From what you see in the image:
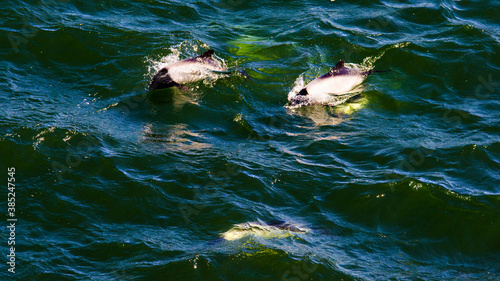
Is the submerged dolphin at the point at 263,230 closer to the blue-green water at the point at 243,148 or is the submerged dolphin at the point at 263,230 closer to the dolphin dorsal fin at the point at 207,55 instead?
the blue-green water at the point at 243,148

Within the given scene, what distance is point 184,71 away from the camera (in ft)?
31.7

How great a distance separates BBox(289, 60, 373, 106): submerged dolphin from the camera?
946 cm

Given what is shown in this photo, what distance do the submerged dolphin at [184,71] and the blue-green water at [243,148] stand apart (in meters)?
0.17

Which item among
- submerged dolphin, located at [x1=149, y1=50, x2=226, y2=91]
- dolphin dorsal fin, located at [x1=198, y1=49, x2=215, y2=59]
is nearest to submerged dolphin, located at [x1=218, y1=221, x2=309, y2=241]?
submerged dolphin, located at [x1=149, y1=50, x2=226, y2=91]

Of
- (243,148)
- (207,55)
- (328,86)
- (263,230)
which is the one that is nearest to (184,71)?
(207,55)

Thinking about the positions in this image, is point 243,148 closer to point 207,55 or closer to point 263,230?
point 263,230

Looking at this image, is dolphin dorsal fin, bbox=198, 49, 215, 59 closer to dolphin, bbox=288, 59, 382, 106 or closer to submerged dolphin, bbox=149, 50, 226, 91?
submerged dolphin, bbox=149, 50, 226, 91

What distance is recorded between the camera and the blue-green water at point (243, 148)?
6.17 meters

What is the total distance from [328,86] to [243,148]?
2.25 meters

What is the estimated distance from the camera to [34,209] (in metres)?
6.55

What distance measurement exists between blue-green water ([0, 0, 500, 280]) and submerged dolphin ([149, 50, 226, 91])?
0.57 ft

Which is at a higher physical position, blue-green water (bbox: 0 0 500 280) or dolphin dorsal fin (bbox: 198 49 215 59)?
dolphin dorsal fin (bbox: 198 49 215 59)

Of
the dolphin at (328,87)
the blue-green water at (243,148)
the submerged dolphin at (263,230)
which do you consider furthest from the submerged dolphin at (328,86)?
the submerged dolphin at (263,230)

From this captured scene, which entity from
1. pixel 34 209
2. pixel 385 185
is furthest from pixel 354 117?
pixel 34 209
